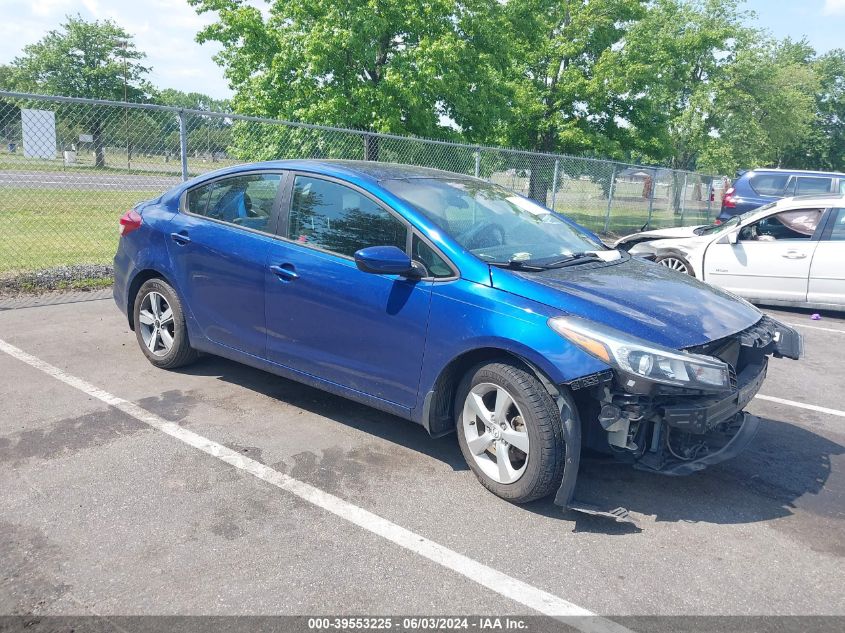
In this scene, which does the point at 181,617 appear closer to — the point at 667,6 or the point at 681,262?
the point at 681,262

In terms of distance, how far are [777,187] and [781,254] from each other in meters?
6.04

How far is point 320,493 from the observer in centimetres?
346

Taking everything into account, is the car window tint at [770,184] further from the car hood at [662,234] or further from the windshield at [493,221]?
the windshield at [493,221]

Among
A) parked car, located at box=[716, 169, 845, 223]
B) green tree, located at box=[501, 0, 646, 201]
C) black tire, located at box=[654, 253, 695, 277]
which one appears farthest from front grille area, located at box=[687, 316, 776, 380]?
green tree, located at box=[501, 0, 646, 201]

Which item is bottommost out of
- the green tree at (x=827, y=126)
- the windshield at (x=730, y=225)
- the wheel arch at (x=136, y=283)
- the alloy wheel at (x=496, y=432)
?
the alloy wheel at (x=496, y=432)

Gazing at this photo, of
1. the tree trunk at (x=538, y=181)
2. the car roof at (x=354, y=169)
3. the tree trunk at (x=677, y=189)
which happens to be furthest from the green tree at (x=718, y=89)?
the car roof at (x=354, y=169)

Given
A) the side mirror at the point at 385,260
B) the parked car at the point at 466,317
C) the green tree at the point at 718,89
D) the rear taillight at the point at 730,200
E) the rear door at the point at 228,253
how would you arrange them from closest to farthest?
1. the parked car at the point at 466,317
2. the side mirror at the point at 385,260
3. the rear door at the point at 228,253
4. the rear taillight at the point at 730,200
5. the green tree at the point at 718,89

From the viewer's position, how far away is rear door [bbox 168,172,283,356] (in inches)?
174

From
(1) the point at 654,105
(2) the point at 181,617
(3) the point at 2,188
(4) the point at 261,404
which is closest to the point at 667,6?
(1) the point at 654,105

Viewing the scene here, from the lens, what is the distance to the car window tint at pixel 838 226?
27.9ft

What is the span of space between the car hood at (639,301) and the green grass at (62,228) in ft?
22.5

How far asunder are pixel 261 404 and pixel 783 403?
13.1 feet

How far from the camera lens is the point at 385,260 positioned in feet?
11.8

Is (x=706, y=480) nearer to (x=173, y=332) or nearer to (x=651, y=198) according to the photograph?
(x=173, y=332)
